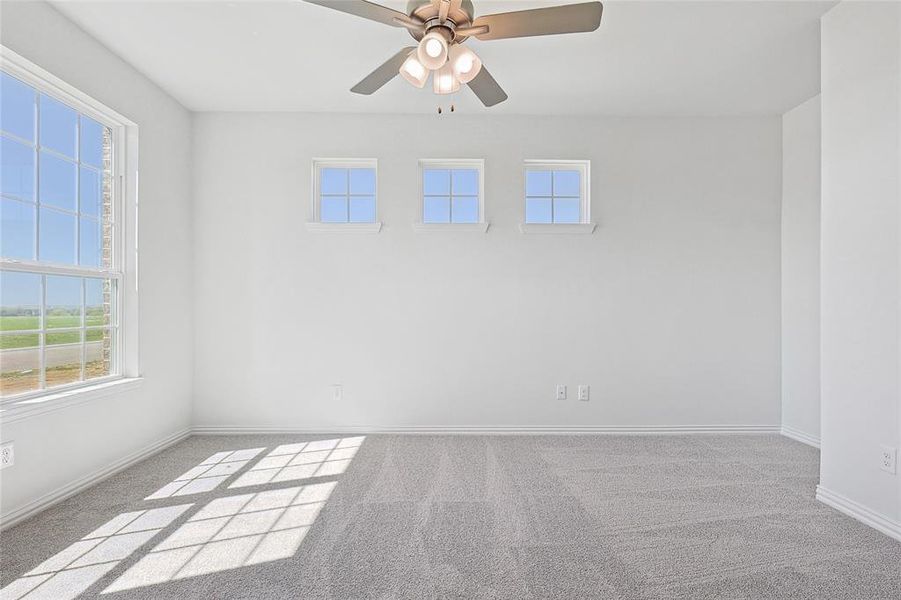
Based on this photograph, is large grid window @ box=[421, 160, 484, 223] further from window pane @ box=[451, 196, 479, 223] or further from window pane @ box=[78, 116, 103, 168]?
window pane @ box=[78, 116, 103, 168]

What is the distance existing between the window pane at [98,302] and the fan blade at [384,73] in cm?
216

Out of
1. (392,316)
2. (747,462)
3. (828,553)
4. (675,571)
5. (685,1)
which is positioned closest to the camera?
(675,571)

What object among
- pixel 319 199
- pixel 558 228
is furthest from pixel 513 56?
pixel 319 199

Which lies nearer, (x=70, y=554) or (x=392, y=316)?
(x=70, y=554)

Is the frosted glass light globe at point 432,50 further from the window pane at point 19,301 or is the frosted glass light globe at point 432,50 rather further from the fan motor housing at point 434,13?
the window pane at point 19,301

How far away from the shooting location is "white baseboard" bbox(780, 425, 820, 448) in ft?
11.2

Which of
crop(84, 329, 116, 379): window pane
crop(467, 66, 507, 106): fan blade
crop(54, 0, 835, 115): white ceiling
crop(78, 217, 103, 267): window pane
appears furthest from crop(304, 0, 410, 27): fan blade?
crop(84, 329, 116, 379): window pane

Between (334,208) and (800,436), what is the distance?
437 cm

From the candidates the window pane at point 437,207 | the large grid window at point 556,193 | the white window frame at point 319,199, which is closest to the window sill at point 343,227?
the white window frame at point 319,199

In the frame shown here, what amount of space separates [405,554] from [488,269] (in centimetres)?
237

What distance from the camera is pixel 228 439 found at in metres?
3.57

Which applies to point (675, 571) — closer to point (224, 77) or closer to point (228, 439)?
point (228, 439)

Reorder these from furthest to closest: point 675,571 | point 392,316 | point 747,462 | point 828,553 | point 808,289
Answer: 1. point 392,316
2. point 808,289
3. point 747,462
4. point 828,553
5. point 675,571

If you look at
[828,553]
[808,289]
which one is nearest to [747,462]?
[828,553]
